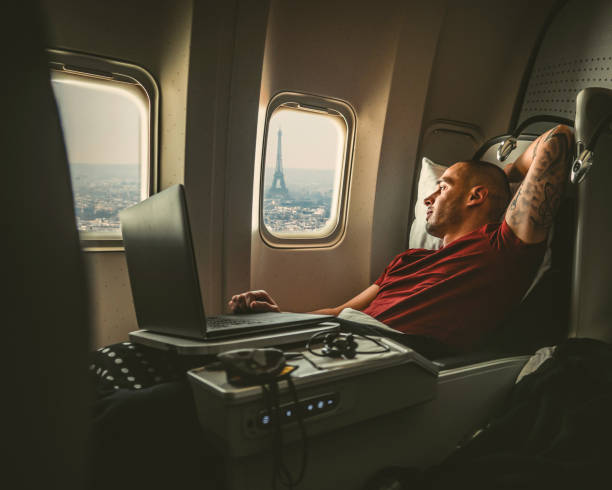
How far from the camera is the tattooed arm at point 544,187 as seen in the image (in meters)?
1.40

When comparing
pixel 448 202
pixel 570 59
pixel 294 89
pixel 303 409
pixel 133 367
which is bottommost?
pixel 133 367

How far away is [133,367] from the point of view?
3.86ft

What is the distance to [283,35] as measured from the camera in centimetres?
215

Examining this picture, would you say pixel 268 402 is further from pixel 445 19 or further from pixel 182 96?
pixel 445 19

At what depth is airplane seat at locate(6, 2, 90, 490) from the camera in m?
0.30

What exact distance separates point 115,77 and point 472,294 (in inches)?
76.3

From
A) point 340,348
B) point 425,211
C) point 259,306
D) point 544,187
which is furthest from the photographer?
point 425,211

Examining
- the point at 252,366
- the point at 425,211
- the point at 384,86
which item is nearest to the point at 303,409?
the point at 252,366

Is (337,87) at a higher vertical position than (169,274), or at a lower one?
higher

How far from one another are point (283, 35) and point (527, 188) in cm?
150

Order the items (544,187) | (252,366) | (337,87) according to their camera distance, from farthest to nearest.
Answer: (337,87), (544,187), (252,366)

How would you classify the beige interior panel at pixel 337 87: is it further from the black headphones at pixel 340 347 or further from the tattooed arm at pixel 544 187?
the black headphones at pixel 340 347

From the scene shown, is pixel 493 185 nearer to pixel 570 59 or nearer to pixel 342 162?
pixel 342 162

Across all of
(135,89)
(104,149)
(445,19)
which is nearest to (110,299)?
(104,149)
